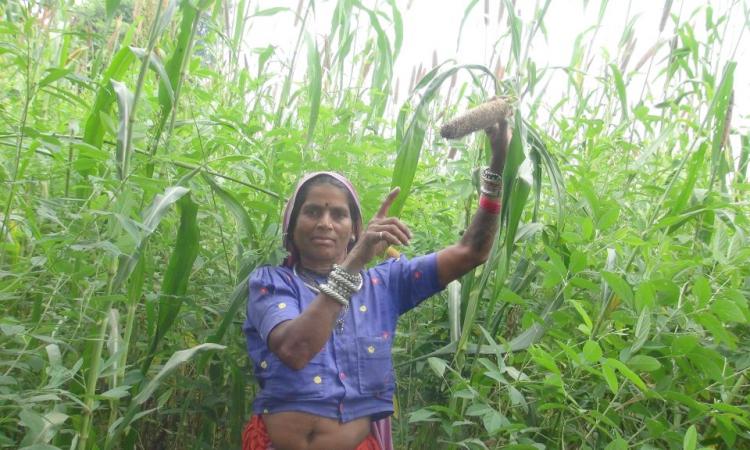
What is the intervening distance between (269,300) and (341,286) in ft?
0.72

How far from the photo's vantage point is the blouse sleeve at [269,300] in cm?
182

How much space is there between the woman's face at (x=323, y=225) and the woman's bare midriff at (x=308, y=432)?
0.40 meters

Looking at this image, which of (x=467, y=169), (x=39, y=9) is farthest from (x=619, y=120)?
(x=39, y=9)

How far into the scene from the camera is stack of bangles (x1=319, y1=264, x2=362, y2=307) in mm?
1724

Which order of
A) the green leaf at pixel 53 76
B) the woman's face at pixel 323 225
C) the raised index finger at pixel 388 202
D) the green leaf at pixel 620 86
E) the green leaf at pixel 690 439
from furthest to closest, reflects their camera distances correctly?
the green leaf at pixel 620 86
the woman's face at pixel 323 225
the raised index finger at pixel 388 202
the green leaf at pixel 53 76
the green leaf at pixel 690 439

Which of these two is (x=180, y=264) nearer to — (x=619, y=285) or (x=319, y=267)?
(x=319, y=267)

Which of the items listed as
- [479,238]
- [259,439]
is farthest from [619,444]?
[259,439]

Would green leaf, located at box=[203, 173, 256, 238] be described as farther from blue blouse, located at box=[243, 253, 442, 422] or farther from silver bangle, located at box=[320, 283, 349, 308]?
silver bangle, located at box=[320, 283, 349, 308]

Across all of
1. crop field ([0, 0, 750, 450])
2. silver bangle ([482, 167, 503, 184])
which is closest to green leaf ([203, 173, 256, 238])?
crop field ([0, 0, 750, 450])

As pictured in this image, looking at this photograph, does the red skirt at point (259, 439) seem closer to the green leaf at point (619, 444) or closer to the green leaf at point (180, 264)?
the green leaf at point (180, 264)

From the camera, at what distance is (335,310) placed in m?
1.73

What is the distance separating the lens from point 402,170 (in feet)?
6.49

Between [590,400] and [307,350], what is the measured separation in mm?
710

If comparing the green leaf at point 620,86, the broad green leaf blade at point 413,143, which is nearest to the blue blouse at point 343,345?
the broad green leaf blade at point 413,143
